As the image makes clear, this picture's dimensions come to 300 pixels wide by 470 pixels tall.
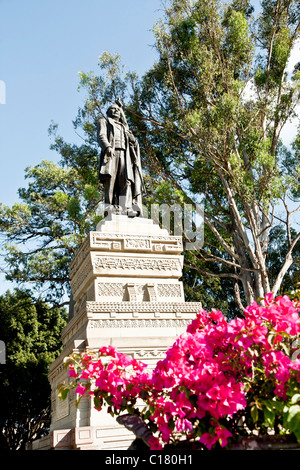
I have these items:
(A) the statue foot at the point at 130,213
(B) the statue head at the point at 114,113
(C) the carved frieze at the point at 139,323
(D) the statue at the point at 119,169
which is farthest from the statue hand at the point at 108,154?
(C) the carved frieze at the point at 139,323

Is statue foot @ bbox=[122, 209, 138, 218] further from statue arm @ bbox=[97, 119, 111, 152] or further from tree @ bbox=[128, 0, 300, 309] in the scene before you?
tree @ bbox=[128, 0, 300, 309]

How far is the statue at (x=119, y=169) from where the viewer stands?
7.72m

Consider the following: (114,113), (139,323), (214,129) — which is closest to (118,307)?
(139,323)

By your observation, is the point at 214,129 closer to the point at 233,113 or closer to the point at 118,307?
the point at 233,113

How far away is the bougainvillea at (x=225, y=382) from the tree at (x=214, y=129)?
35.9 feet

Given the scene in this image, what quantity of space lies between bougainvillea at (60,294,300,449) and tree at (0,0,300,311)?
35.9ft

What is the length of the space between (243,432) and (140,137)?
15695 millimetres

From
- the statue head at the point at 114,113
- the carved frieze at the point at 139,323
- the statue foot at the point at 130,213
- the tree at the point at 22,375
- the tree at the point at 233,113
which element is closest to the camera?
the carved frieze at the point at 139,323

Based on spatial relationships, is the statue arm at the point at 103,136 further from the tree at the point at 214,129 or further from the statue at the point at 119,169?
the tree at the point at 214,129

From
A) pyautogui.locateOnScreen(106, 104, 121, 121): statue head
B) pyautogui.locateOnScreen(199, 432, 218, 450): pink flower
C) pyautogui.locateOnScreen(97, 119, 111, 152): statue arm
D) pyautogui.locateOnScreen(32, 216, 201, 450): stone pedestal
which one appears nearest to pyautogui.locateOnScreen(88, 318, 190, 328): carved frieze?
pyautogui.locateOnScreen(32, 216, 201, 450): stone pedestal

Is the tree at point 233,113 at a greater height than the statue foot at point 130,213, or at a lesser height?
greater
